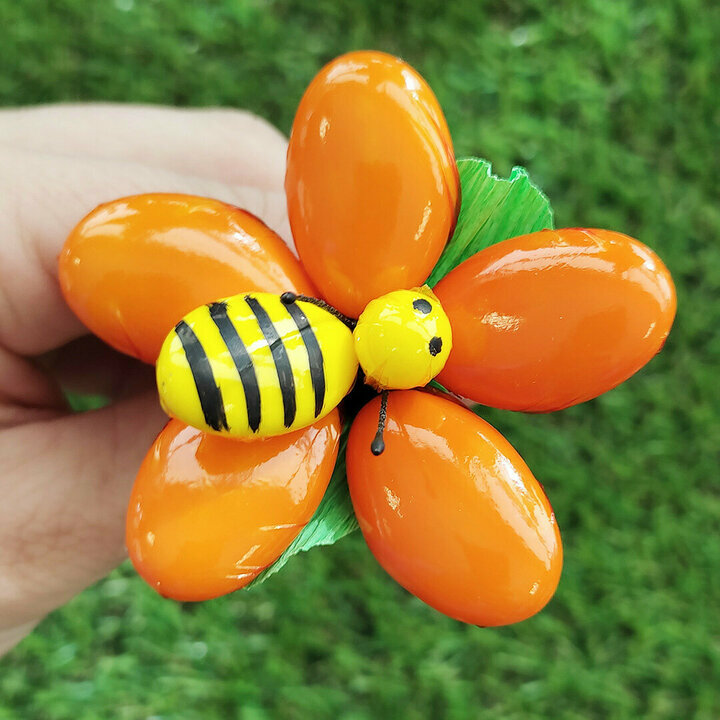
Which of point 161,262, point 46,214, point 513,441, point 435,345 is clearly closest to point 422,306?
point 435,345

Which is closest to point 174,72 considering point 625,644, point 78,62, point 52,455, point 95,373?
point 78,62

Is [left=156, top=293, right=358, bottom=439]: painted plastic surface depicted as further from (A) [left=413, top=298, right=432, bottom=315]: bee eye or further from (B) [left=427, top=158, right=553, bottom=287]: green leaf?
(B) [left=427, top=158, right=553, bottom=287]: green leaf

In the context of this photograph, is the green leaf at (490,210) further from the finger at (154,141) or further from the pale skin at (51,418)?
the finger at (154,141)

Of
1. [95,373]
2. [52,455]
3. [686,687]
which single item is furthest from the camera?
[686,687]

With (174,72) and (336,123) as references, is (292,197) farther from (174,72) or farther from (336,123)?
(174,72)

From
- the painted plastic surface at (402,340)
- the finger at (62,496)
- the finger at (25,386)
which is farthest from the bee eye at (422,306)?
the finger at (25,386)

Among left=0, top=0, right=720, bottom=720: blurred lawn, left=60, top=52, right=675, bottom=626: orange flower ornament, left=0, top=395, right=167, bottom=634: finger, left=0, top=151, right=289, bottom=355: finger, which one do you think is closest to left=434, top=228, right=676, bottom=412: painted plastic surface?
left=60, top=52, right=675, bottom=626: orange flower ornament

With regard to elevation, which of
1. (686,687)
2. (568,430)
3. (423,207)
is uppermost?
(423,207)
